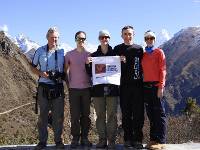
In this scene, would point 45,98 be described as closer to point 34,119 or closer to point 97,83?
point 97,83

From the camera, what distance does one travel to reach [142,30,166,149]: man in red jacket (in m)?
10.0

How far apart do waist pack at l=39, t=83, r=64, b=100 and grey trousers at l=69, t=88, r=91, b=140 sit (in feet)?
0.82

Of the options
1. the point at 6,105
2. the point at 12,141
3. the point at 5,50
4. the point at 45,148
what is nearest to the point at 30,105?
the point at 6,105

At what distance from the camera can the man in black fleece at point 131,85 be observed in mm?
10156

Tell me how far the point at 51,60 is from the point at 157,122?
2599mm

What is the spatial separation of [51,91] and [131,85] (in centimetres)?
171

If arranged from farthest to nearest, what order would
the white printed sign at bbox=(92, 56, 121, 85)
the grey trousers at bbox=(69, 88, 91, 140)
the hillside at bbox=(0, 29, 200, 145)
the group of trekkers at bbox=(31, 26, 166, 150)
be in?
the hillside at bbox=(0, 29, 200, 145), the grey trousers at bbox=(69, 88, 91, 140), the white printed sign at bbox=(92, 56, 121, 85), the group of trekkers at bbox=(31, 26, 166, 150)

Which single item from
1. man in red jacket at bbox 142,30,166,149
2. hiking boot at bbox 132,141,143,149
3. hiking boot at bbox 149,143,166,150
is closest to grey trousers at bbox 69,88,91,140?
hiking boot at bbox 132,141,143,149

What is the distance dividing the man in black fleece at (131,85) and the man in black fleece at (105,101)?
191 mm

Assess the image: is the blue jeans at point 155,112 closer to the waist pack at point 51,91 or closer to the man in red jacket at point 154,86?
the man in red jacket at point 154,86

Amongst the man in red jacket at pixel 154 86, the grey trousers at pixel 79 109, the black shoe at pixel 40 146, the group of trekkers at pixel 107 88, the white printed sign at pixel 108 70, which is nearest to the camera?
the man in red jacket at pixel 154 86

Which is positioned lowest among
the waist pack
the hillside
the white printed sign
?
the hillside

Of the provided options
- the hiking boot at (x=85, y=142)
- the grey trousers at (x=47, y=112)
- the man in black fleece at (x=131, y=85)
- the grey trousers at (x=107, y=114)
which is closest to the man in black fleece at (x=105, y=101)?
the grey trousers at (x=107, y=114)

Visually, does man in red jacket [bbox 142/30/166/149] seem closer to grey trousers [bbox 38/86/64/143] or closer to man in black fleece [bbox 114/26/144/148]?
man in black fleece [bbox 114/26/144/148]
